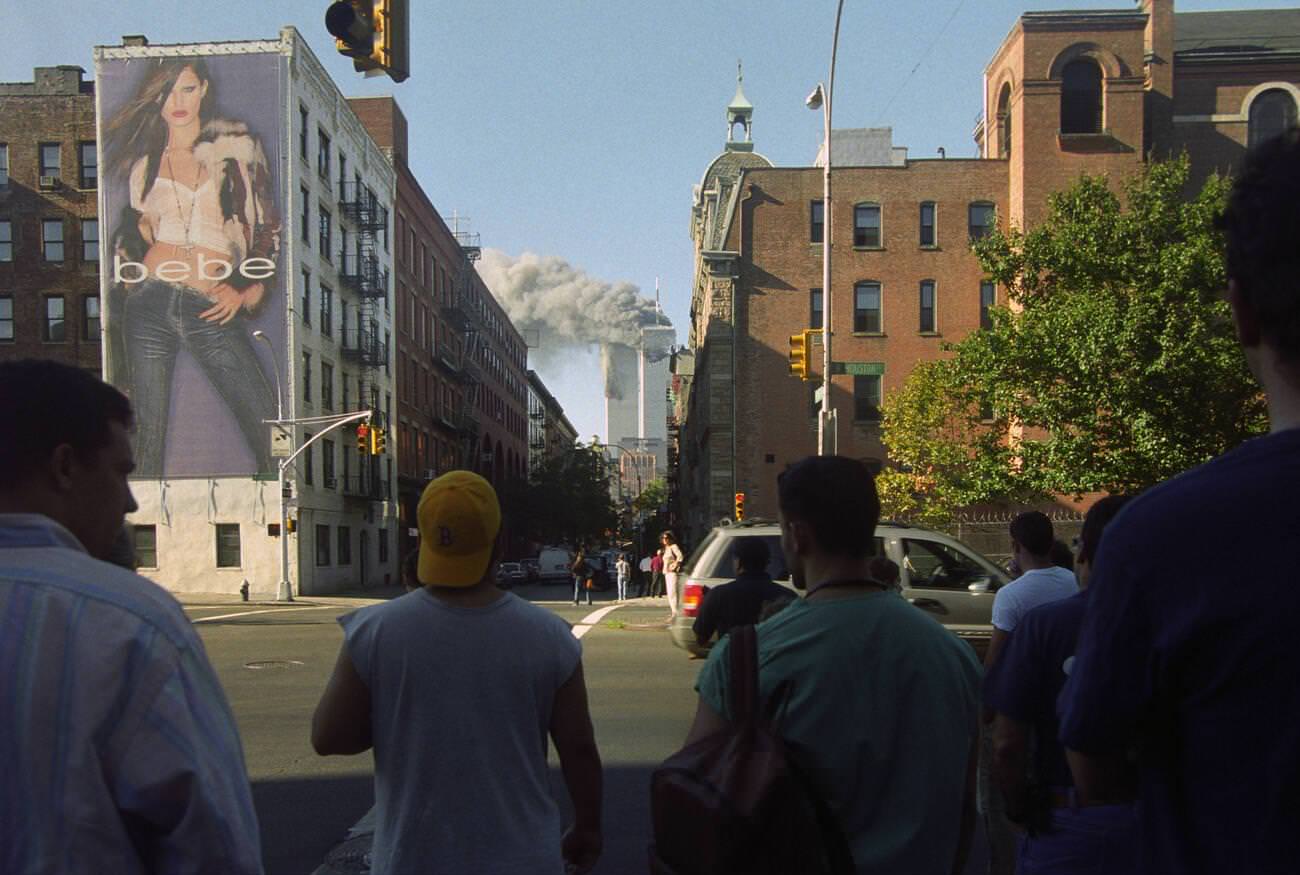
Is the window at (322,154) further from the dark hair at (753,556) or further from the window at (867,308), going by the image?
the dark hair at (753,556)

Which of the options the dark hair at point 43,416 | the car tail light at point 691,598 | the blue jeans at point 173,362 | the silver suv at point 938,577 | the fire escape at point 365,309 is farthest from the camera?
the fire escape at point 365,309

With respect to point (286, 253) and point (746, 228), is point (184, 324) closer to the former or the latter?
point (286, 253)

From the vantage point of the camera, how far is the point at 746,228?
40625mm

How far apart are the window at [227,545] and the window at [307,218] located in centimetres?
1101

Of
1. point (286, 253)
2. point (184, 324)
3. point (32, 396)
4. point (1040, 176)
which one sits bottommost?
point (32, 396)

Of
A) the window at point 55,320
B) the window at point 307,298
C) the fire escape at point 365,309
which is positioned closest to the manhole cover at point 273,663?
the window at point 307,298

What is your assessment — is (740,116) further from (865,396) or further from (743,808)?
(743,808)

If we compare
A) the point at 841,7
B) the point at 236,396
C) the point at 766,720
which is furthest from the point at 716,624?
the point at 236,396

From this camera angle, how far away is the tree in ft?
80.1

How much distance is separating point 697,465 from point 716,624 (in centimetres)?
4867

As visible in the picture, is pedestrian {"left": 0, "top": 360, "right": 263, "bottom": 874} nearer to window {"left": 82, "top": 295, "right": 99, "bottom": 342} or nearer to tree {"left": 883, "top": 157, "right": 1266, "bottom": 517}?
tree {"left": 883, "top": 157, "right": 1266, "bottom": 517}

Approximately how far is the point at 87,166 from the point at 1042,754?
44.2m

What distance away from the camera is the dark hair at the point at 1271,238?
1484mm

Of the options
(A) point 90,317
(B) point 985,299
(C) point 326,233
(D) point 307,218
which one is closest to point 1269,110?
(B) point 985,299
